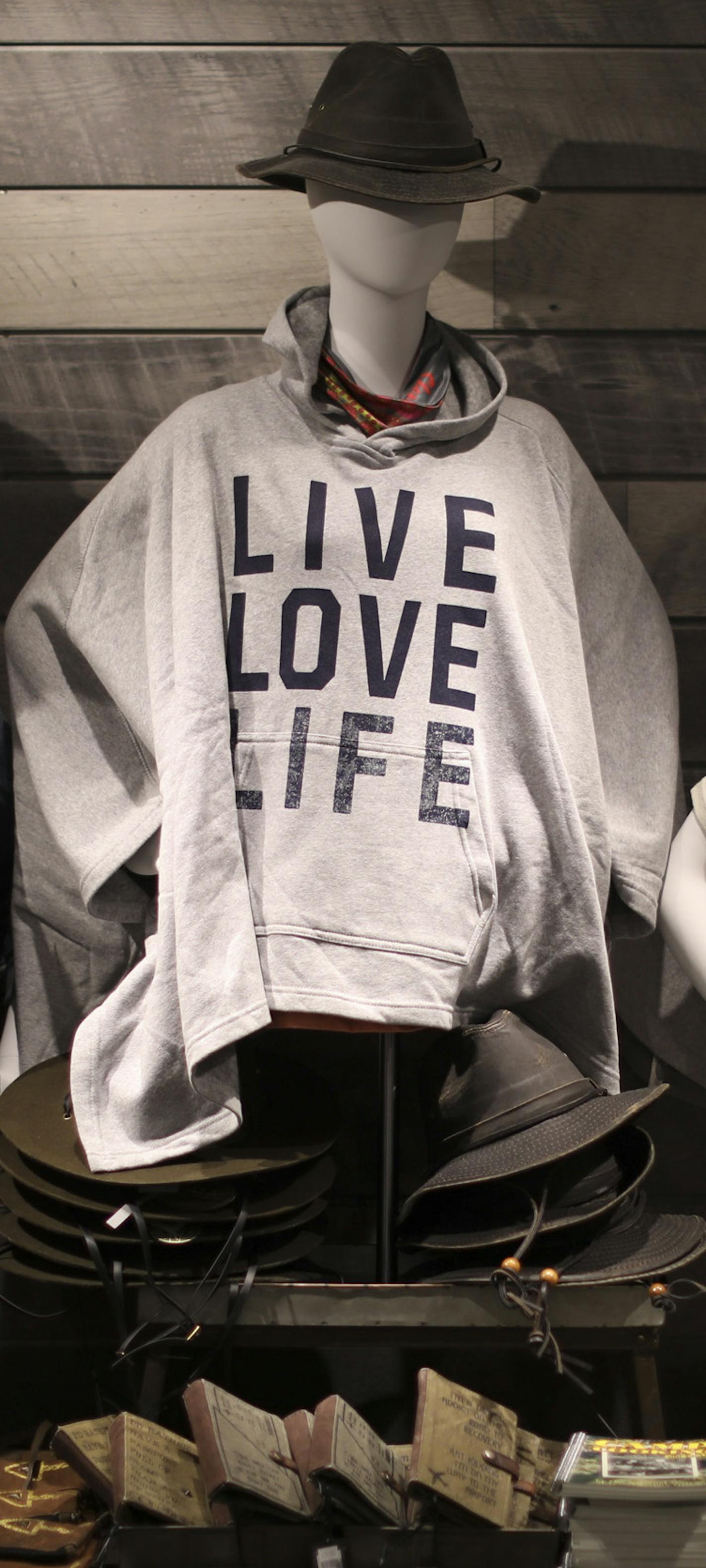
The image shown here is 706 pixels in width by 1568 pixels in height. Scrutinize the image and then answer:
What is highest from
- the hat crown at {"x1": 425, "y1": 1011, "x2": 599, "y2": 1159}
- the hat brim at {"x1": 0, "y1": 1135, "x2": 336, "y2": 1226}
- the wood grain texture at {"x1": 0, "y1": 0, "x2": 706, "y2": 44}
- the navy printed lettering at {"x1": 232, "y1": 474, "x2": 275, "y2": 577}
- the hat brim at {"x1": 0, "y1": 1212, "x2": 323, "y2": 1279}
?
the wood grain texture at {"x1": 0, "y1": 0, "x2": 706, "y2": 44}

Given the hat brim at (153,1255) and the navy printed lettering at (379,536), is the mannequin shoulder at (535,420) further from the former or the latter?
the hat brim at (153,1255)

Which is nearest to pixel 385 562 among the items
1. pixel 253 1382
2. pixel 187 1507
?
pixel 187 1507

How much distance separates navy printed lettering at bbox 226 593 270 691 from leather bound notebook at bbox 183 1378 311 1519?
0.65m

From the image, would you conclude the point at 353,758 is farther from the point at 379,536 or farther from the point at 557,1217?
the point at 557,1217

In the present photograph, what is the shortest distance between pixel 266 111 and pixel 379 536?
656 millimetres

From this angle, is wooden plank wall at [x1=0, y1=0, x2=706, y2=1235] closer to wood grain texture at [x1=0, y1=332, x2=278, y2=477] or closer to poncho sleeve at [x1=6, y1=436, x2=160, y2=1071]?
wood grain texture at [x1=0, y1=332, x2=278, y2=477]

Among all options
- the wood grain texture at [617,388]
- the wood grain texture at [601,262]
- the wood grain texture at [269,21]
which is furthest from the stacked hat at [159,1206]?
the wood grain texture at [269,21]

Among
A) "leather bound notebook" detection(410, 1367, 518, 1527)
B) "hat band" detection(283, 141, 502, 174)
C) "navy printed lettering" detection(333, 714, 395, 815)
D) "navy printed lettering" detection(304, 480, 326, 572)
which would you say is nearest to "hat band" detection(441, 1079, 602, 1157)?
"leather bound notebook" detection(410, 1367, 518, 1527)

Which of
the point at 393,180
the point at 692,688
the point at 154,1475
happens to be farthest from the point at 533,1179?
the point at 393,180

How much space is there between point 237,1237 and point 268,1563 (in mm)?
273

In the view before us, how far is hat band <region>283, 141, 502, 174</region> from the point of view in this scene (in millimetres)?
1414

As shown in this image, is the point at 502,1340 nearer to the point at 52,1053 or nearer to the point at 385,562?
the point at 52,1053

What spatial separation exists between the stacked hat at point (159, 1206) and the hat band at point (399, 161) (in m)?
0.96

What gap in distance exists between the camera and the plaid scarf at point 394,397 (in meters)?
1.50
